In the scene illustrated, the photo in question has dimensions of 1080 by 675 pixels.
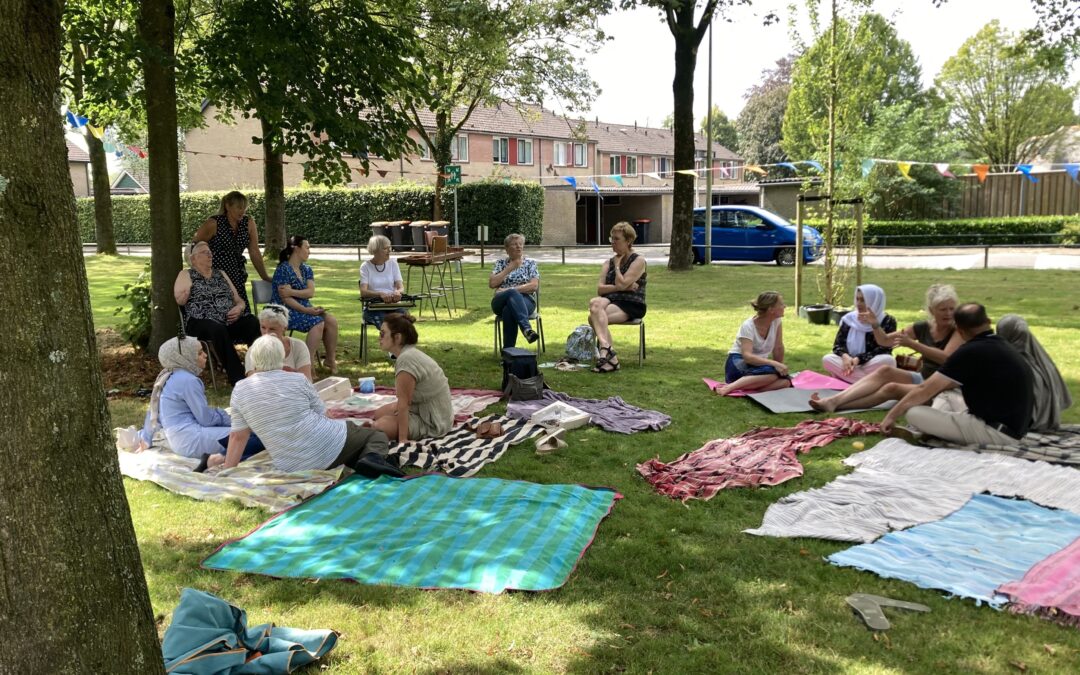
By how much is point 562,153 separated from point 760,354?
37567 millimetres

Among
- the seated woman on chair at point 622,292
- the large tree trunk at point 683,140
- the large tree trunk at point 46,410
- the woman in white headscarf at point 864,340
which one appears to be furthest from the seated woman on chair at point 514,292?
the large tree trunk at point 683,140

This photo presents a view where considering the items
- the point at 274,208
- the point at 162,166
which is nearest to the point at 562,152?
the point at 274,208

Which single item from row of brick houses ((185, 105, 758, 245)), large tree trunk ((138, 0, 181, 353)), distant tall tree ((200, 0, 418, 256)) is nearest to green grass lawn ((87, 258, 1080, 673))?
large tree trunk ((138, 0, 181, 353))

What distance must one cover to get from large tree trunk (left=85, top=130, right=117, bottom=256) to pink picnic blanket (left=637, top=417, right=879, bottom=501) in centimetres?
2197

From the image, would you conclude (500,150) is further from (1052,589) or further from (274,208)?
(1052,589)

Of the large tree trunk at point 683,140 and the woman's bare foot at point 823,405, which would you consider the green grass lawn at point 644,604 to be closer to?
the woman's bare foot at point 823,405

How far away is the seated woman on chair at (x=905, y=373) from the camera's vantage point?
648cm

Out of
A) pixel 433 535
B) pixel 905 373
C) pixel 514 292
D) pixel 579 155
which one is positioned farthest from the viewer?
pixel 579 155

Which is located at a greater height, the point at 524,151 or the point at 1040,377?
the point at 524,151

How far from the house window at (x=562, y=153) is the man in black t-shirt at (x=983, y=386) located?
39.0 m

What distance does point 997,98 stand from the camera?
43188 millimetres

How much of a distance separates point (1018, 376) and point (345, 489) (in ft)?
14.3

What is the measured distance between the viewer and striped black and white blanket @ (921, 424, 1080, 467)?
5.13 m

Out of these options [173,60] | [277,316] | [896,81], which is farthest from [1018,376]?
[896,81]
